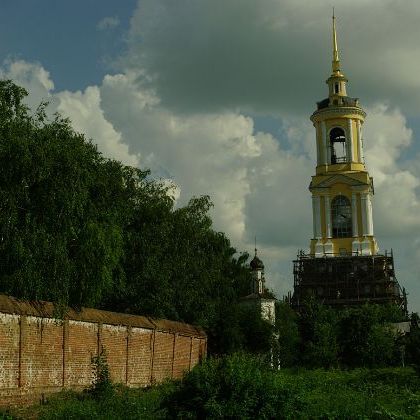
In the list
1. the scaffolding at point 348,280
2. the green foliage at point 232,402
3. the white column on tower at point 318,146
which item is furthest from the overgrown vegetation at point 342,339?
the white column on tower at point 318,146

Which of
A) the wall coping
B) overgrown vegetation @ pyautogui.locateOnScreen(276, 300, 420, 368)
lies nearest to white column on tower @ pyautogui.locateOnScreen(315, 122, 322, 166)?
overgrown vegetation @ pyautogui.locateOnScreen(276, 300, 420, 368)

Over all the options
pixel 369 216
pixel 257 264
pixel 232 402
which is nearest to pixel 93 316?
pixel 232 402

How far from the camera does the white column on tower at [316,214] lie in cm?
7300

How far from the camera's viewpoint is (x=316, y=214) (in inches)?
2894

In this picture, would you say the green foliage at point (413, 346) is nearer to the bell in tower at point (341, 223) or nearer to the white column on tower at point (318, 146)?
the bell in tower at point (341, 223)

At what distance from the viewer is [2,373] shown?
64.4ft

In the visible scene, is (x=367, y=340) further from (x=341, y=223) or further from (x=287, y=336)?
(x=341, y=223)

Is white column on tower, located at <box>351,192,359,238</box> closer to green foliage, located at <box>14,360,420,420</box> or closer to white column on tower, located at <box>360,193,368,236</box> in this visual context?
white column on tower, located at <box>360,193,368,236</box>

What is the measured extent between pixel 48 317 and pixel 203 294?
49.1 ft

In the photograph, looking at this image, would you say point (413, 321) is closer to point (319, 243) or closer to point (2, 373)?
point (319, 243)

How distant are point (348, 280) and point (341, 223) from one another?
5.75 meters

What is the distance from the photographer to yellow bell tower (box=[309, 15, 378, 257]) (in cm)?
7212

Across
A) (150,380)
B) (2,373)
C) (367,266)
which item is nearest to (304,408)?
(2,373)

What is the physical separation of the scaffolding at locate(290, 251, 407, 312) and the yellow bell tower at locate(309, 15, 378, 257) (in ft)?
Result: 2.97
